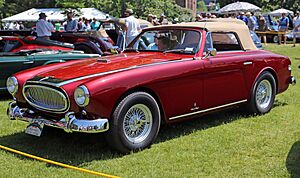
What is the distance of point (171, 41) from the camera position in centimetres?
655

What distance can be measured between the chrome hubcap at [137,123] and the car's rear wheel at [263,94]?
2.19 m

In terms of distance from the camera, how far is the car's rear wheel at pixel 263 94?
6977mm

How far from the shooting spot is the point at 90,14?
34.6 m

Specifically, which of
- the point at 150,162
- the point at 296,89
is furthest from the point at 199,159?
the point at 296,89

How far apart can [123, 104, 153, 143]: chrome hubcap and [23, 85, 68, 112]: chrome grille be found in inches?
29.3

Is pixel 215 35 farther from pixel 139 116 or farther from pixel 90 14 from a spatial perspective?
pixel 90 14

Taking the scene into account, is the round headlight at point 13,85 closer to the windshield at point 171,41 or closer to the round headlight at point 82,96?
the round headlight at point 82,96

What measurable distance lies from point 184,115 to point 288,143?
1.35 metres

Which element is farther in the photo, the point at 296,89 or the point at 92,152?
the point at 296,89

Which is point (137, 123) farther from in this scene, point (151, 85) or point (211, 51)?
point (211, 51)

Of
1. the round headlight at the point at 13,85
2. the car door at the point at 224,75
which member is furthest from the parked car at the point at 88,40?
the round headlight at the point at 13,85

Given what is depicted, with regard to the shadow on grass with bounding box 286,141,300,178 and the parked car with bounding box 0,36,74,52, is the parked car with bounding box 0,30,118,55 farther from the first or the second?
the shadow on grass with bounding box 286,141,300,178

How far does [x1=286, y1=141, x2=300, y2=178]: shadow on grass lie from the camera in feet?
15.2

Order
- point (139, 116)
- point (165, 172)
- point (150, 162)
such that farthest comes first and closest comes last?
point (139, 116)
point (150, 162)
point (165, 172)
